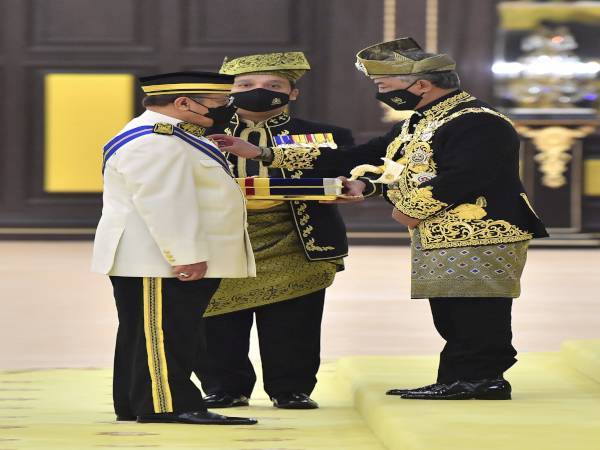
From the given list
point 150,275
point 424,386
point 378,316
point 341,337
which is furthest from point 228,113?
point 378,316

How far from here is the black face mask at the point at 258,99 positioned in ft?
14.0

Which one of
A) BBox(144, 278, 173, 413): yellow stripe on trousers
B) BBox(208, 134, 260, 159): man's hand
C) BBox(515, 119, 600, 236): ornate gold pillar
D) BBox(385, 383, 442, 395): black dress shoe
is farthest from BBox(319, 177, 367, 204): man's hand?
BBox(515, 119, 600, 236): ornate gold pillar

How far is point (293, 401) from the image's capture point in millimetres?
4270

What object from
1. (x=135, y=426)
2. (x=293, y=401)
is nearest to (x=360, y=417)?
(x=293, y=401)

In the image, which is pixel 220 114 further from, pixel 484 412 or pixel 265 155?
pixel 484 412

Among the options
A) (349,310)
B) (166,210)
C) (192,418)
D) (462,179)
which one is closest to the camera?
(166,210)

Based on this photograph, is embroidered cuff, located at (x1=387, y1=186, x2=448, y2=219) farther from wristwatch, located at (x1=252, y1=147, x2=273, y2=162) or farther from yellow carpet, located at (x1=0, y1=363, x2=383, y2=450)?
yellow carpet, located at (x1=0, y1=363, x2=383, y2=450)

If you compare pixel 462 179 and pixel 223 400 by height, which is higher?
pixel 462 179

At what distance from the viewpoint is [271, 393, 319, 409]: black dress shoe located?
4.25 m

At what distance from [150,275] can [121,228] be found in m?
0.14

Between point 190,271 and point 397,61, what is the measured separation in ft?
2.84

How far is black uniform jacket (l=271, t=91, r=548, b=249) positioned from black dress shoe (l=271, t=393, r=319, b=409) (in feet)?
2.12

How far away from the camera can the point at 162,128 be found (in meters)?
3.67

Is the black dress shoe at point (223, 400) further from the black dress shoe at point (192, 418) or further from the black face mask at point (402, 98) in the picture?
the black face mask at point (402, 98)
